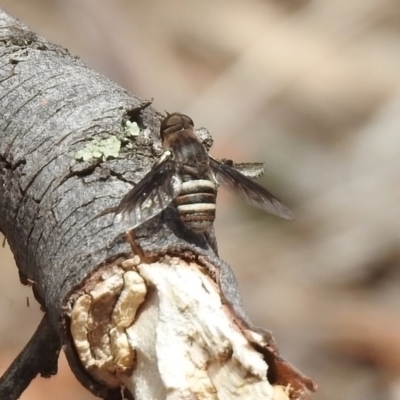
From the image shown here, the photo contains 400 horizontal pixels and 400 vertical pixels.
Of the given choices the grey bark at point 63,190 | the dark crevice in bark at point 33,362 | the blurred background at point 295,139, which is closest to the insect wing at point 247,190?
the grey bark at point 63,190

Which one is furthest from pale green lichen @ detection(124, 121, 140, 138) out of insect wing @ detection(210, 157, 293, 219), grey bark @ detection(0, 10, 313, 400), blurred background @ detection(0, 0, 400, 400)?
blurred background @ detection(0, 0, 400, 400)

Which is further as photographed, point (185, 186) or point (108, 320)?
point (185, 186)

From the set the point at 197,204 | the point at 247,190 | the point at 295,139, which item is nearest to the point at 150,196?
the point at 197,204

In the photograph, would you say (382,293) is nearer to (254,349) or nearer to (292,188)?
(292,188)

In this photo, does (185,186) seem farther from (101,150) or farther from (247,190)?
(247,190)

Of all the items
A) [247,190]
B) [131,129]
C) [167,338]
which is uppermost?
[247,190]

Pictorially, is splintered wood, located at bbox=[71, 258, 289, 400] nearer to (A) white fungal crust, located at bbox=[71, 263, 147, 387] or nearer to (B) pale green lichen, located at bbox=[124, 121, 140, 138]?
(A) white fungal crust, located at bbox=[71, 263, 147, 387]

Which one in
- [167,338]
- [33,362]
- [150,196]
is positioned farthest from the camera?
[33,362]
